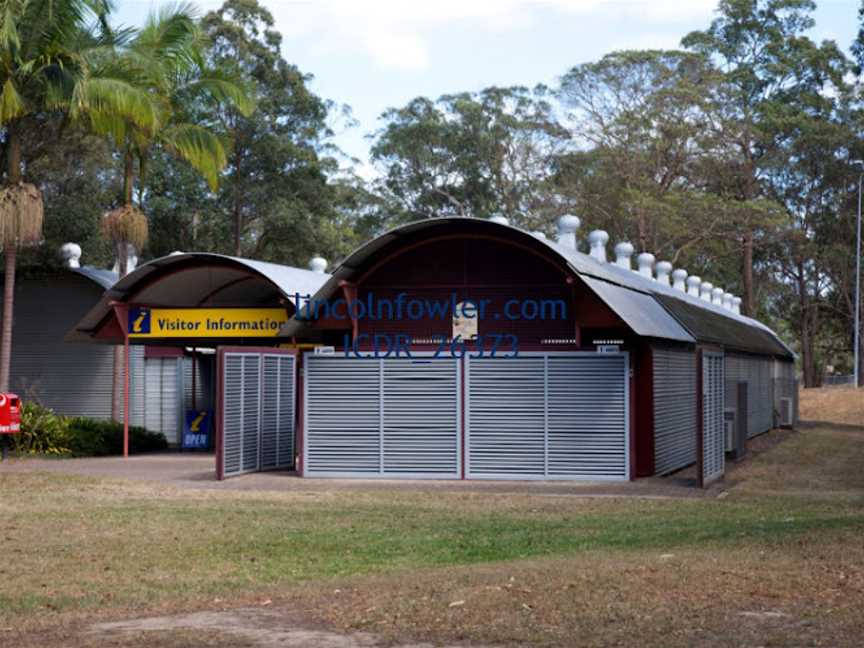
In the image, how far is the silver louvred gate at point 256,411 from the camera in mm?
21047

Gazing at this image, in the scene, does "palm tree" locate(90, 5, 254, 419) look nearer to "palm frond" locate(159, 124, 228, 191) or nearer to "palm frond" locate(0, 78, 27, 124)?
"palm frond" locate(159, 124, 228, 191)

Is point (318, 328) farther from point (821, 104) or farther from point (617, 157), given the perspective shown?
point (821, 104)

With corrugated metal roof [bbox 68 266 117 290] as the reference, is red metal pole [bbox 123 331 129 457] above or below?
below

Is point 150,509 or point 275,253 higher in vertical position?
point 275,253

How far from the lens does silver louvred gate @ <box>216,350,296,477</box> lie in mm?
21047

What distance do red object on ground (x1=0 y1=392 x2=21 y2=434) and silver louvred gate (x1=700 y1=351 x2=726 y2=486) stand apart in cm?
1282

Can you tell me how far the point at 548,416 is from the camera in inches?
810

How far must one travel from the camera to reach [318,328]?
2248 cm

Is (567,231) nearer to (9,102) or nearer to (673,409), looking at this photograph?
(673,409)

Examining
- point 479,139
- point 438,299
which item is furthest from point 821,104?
point 438,299

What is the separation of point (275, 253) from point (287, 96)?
6.09 m

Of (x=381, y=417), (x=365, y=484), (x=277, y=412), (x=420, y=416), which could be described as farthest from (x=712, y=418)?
(x=277, y=412)

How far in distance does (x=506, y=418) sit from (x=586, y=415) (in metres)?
1.28

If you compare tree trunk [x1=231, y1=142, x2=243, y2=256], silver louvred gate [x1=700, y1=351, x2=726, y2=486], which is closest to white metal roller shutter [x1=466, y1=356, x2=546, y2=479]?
silver louvred gate [x1=700, y1=351, x2=726, y2=486]
